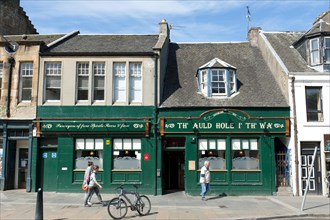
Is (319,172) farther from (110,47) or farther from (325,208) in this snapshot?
(110,47)

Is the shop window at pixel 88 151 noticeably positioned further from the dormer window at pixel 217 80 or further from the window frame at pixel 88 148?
the dormer window at pixel 217 80

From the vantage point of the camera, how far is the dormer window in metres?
20.2

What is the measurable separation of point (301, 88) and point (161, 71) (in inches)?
298

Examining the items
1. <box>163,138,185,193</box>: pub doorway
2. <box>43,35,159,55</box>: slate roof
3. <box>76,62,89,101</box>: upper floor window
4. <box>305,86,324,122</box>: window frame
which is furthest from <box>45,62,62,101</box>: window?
<box>305,86,324,122</box>: window frame

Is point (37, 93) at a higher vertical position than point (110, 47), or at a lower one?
lower

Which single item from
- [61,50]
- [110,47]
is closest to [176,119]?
[110,47]

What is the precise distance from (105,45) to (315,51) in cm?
1189

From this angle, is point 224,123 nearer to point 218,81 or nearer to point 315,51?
point 218,81

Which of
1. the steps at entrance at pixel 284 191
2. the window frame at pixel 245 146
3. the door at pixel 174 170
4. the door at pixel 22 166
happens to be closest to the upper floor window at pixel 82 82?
the door at pixel 22 166

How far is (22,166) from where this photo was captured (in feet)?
66.5

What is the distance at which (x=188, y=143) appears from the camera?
19.2 m

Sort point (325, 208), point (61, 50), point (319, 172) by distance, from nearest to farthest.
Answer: point (325, 208), point (319, 172), point (61, 50)

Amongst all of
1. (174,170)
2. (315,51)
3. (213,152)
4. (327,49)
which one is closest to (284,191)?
(213,152)

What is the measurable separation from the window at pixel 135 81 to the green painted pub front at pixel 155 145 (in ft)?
2.76
